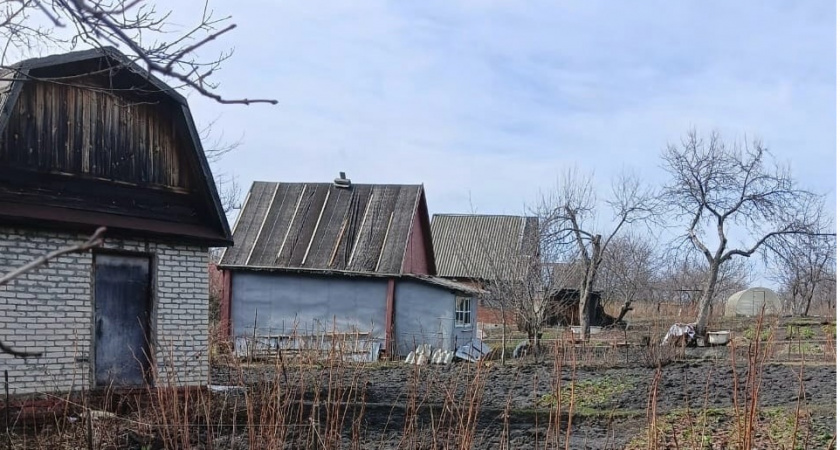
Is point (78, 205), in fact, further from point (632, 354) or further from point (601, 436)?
point (632, 354)

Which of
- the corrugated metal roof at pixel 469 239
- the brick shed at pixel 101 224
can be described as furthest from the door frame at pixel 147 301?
the corrugated metal roof at pixel 469 239

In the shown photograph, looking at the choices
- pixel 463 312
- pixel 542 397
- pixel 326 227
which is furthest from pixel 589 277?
pixel 542 397

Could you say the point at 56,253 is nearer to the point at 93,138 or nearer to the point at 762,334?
the point at 93,138

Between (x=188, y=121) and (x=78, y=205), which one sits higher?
(x=188, y=121)

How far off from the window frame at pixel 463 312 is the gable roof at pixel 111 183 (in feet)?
39.5

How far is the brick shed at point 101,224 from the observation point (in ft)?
29.9

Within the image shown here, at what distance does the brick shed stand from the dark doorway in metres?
0.02

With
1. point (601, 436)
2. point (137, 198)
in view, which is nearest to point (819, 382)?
point (601, 436)

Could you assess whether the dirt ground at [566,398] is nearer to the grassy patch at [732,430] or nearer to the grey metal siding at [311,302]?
the grassy patch at [732,430]

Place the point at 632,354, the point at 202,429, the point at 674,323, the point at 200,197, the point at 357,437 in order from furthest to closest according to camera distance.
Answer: the point at 674,323 < the point at 632,354 < the point at 200,197 < the point at 202,429 < the point at 357,437

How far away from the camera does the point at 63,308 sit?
9.60m

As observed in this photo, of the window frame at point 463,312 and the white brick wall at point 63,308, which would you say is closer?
the white brick wall at point 63,308

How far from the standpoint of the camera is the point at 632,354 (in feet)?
61.2

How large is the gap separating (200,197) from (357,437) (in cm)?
670
